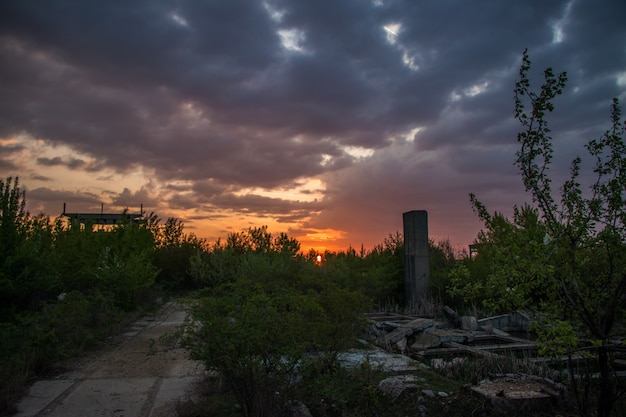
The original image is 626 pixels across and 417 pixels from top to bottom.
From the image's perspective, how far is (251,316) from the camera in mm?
3896

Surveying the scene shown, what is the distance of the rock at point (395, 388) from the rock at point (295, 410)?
3.41 ft

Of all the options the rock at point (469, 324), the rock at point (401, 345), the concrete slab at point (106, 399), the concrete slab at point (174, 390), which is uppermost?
the rock at point (469, 324)

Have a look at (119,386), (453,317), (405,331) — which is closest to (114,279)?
(119,386)

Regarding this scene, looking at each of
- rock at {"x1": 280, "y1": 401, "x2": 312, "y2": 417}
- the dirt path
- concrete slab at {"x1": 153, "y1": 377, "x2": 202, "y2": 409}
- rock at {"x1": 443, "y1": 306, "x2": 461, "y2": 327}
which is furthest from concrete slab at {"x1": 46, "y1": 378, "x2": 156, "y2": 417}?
rock at {"x1": 443, "y1": 306, "x2": 461, "y2": 327}

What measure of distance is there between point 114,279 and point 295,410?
8326 mm

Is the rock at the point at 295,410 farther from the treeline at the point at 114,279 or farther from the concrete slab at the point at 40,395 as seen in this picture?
the concrete slab at the point at 40,395

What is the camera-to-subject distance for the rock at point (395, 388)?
193 inches

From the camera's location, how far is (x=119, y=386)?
569 cm

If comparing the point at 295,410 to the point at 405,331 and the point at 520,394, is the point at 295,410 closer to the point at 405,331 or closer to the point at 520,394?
the point at 520,394

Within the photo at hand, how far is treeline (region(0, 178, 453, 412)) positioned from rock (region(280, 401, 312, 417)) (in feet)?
2.34

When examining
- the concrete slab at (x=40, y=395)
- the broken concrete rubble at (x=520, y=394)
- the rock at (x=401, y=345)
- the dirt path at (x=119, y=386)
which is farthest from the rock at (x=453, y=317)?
the concrete slab at (x=40, y=395)

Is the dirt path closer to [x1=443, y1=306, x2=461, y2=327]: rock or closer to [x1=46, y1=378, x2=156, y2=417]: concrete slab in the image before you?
[x1=46, y1=378, x2=156, y2=417]: concrete slab

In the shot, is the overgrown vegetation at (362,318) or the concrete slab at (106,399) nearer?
the overgrown vegetation at (362,318)

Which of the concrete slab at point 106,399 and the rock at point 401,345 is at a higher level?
the rock at point 401,345
